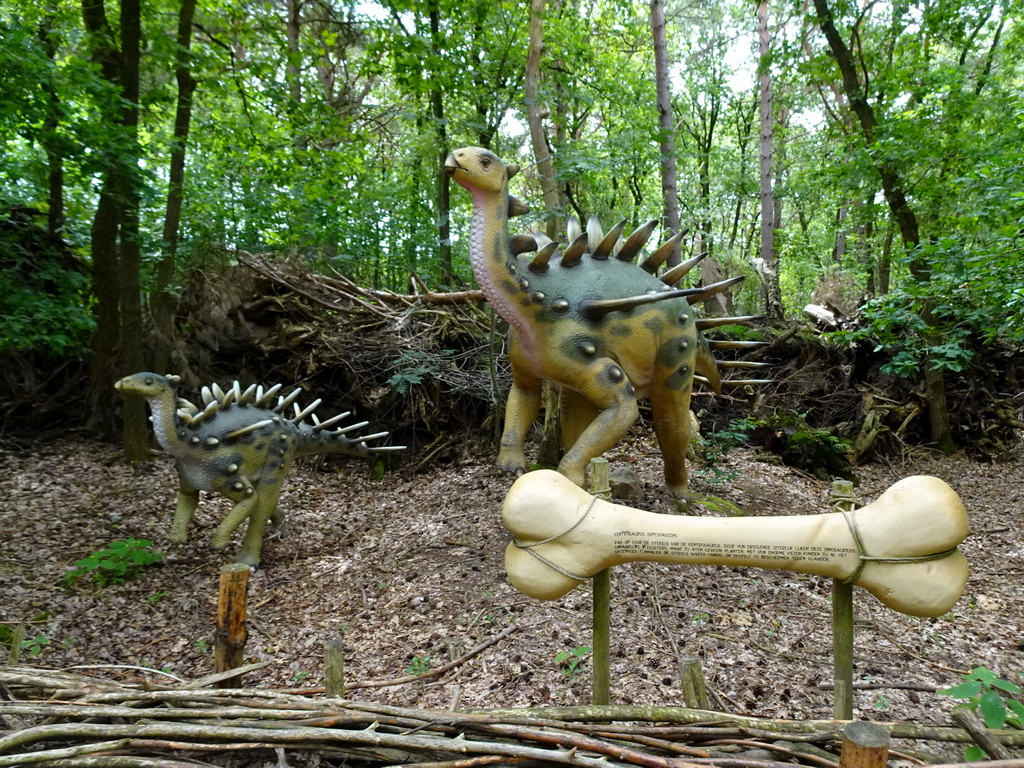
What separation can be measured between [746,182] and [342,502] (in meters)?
14.1

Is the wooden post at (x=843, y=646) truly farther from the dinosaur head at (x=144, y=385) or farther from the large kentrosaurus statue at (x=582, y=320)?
the dinosaur head at (x=144, y=385)

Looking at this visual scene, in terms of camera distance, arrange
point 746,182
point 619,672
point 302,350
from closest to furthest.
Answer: point 619,672 → point 302,350 → point 746,182

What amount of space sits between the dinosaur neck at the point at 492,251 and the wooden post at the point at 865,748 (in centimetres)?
246

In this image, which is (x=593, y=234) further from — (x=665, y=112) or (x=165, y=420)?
(x=665, y=112)

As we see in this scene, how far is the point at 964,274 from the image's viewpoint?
5.02m

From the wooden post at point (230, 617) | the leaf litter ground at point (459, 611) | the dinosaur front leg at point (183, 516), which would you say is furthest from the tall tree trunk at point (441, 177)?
the wooden post at point (230, 617)

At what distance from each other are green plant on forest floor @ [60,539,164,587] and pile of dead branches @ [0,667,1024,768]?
6.61 feet

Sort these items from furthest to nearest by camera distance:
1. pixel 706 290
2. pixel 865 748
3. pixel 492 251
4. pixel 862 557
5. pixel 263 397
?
pixel 263 397 → pixel 706 290 → pixel 492 251 → pixel 862 557 → pixel 865 748

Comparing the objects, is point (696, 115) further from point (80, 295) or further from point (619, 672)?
point (619, 672)

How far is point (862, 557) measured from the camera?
2148 millimetres

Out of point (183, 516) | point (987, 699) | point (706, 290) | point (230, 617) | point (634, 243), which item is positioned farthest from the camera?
point (183, 516)

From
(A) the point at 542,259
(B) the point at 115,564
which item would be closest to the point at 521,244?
(A) the point at 542,259

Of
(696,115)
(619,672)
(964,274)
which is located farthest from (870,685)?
(696,115)

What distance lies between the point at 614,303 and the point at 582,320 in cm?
20
